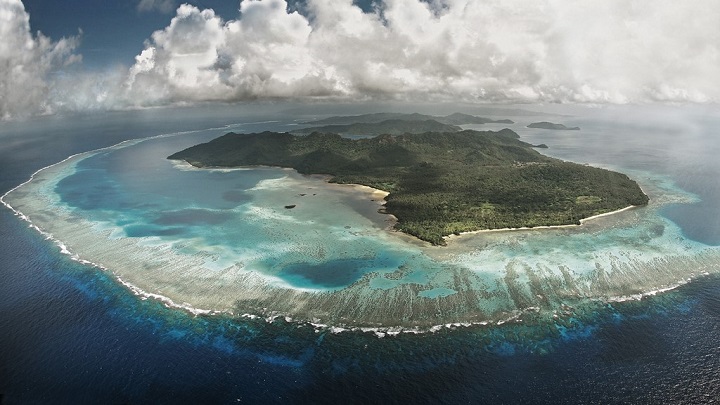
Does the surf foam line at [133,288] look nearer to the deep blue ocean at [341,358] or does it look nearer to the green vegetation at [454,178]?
the deep blue ocean at [341,358]

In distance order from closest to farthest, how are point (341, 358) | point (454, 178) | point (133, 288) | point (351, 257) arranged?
point (341, 358), point (133, 288), point (351, 257), point (454, 178)

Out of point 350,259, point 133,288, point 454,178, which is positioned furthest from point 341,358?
point 454,178

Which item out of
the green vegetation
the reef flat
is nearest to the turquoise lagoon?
the reef flat

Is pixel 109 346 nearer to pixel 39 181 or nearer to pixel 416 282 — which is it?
pixel 416 282

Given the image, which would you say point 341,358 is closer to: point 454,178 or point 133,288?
point 133,288

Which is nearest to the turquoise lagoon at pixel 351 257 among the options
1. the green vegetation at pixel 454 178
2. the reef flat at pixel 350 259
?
the reef flat at pixel 350 259

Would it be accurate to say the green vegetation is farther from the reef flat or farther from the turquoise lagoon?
the reef flat

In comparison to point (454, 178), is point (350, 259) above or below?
below
